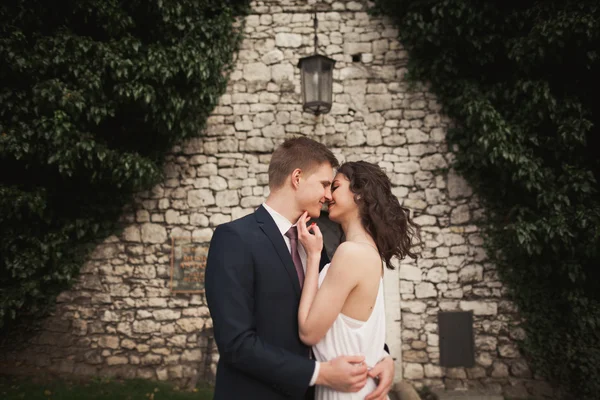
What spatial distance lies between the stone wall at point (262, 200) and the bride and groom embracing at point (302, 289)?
148 inches

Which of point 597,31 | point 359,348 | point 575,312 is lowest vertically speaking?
point 575,312

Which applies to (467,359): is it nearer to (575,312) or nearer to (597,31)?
(575,312)

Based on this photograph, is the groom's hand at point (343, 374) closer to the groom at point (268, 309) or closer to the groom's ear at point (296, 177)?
the groom at point (268, 309)

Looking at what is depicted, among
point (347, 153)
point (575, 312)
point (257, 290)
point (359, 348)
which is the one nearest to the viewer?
point (257, 290)

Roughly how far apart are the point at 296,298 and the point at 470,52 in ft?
17.2

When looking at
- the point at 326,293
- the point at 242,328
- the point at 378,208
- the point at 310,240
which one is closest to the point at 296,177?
the point at 310,240

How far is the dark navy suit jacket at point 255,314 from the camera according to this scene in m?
1.55

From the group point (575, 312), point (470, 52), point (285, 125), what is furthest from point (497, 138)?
point (285, 125)

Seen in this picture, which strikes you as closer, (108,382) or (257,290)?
(257,290)

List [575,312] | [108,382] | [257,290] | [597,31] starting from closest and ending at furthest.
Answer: [257,290], [597,31], [575,312], [108,382]

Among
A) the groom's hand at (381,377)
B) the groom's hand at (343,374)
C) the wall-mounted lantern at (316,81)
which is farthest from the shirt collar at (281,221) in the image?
the wall-mounted lantern at (316,81)

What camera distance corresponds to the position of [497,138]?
5047 millimetres

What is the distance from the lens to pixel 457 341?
5.43 m

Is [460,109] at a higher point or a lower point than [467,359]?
higher
